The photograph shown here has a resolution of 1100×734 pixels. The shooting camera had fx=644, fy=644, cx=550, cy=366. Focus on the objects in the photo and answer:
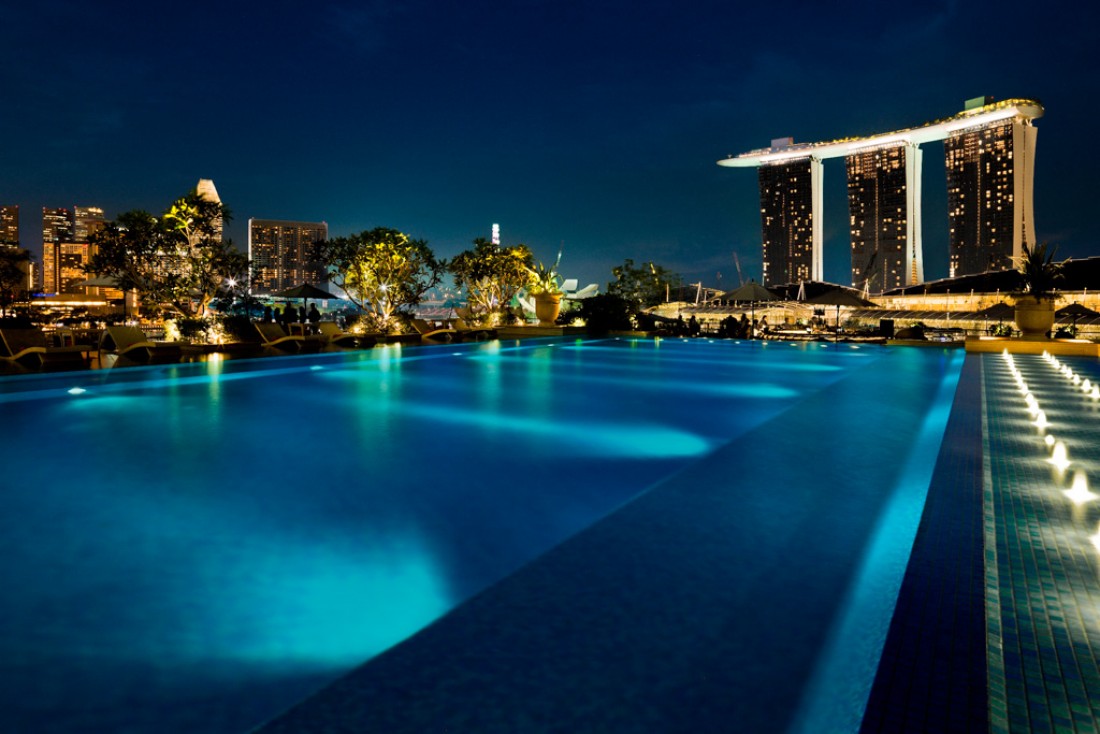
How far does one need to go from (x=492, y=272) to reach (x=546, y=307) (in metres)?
2.70

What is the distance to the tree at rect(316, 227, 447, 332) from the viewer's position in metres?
17.8

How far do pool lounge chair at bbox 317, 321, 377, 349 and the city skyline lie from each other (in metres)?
3.47

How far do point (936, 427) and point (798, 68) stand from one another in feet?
167

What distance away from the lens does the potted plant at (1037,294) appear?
1300 cm

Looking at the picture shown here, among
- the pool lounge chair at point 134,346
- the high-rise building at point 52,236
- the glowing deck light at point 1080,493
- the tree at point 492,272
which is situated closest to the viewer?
the glowing deck light at point 1080,493

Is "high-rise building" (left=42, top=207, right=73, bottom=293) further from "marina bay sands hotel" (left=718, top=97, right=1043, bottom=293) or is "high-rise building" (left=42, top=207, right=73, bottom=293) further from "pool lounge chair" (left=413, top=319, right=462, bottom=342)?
"marina bay sands hotel" (left=718, top=97, right=1043, bottom=293)

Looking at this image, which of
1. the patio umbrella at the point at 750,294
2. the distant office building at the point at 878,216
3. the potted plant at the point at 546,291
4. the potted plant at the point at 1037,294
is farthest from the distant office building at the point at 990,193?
the potted plant at the point at 546,291

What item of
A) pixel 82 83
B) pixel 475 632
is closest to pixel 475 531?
pixel 475 632

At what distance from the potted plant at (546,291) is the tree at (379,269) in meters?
3.64

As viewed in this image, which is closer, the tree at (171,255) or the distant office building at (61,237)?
Result: the tree at (171,255)

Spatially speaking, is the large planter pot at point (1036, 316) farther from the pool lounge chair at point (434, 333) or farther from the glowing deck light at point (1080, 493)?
the pool lounge chair at point (434, 333)

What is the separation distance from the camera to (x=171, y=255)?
45.4ft

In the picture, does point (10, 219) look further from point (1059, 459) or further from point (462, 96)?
point (1059, 459)

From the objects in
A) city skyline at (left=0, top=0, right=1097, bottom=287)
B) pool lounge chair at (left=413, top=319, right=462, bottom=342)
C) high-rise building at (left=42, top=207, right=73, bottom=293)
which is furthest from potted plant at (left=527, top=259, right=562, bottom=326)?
high-rise building at (left=42, top=207, right=73, bottom=293)
